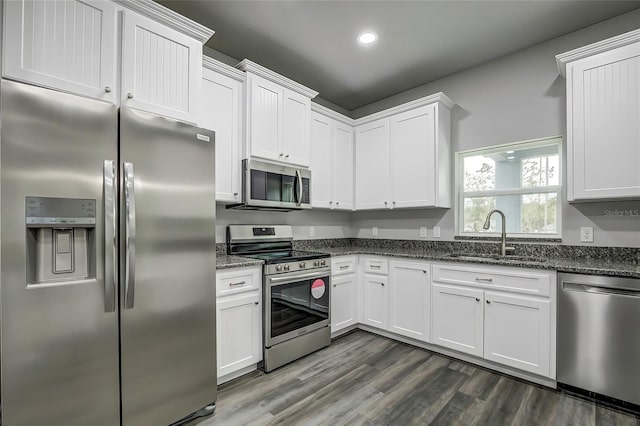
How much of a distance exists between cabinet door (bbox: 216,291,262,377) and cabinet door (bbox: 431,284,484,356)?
1.62 m

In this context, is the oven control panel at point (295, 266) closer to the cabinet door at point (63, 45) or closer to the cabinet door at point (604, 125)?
the cabinet door at point (63, 45)

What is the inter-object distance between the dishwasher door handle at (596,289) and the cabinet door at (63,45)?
10.7ft

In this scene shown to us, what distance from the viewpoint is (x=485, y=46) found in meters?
2.95

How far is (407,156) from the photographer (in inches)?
136

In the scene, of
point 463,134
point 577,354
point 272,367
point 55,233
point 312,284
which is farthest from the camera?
point 463,134

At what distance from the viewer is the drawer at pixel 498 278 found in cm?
233

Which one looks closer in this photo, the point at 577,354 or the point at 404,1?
the point at 577,354

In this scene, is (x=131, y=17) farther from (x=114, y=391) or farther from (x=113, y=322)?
(x=114, y=391)

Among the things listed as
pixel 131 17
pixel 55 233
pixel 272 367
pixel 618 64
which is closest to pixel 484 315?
pixel 272 367

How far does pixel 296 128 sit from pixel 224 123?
0.77 meters

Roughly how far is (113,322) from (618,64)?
3.69 m

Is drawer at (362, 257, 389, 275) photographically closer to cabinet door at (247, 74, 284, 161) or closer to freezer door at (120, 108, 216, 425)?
cabinet door at (247, 74, 284, 161)

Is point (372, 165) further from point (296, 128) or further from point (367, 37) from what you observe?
point (367, 37)

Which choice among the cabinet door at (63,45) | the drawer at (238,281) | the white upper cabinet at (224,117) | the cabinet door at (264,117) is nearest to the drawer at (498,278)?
the drawer at (238,281)
